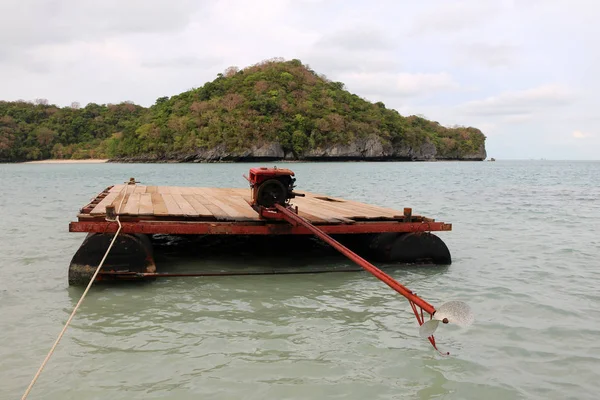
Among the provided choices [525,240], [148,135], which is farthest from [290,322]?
[148,135]

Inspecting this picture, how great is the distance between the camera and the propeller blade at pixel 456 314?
3186 millimetres

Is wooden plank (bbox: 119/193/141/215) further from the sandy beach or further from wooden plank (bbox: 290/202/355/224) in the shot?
the sandy beach

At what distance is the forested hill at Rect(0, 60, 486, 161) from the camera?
351 ft

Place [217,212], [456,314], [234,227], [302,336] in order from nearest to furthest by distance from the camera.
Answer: [456,314], [302,336], [234,227], [217,212]

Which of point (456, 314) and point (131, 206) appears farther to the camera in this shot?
point (131, 206)

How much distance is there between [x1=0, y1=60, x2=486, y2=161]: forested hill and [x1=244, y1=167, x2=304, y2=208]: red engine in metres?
99.0

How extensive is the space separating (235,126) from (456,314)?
106 m

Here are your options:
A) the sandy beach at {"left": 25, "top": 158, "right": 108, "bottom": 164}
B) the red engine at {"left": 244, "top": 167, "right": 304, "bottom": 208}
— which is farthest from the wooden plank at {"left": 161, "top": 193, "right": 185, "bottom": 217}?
the sandy beach at {"left": 25, "top": 158, "right": 108, "bottom": 164}

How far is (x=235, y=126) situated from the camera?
10644 cm

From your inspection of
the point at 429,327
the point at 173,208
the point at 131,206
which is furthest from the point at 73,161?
the point at 429,327

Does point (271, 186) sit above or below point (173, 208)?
above

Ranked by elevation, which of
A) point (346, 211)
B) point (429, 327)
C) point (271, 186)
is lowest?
point (429, 327)

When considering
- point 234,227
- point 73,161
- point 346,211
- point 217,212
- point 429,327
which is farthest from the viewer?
point 73,161

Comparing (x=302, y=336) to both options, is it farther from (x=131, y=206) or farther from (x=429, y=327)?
(x=131, y=206)
